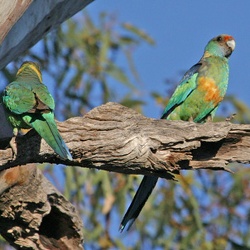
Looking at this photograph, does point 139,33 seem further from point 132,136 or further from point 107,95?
point 132,136

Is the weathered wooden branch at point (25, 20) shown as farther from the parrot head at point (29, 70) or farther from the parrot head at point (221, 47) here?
the parrot head at point (221, 47)

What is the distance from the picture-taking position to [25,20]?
4.18 m

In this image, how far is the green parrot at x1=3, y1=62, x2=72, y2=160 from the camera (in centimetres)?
329

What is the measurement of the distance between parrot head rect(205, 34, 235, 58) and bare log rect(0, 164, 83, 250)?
160 cm

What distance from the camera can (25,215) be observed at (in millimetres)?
4039

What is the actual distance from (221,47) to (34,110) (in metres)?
2.17

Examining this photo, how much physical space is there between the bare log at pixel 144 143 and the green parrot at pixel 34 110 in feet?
0.27

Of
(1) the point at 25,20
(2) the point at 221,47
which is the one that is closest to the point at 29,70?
(1) the point at 25,20

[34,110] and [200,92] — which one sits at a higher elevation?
[200,92]

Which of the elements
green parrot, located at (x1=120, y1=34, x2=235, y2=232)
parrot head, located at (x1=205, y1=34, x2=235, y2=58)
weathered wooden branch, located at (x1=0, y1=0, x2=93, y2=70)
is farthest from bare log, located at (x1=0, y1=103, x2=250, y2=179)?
parrot head, located at (x1=205, y1=34, x2=235, y2=58)

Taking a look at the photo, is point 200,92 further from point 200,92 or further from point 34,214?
point 34,214

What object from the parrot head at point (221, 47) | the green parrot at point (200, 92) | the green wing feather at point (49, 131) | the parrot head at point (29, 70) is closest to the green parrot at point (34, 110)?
the green wing feather at point (49, 131)

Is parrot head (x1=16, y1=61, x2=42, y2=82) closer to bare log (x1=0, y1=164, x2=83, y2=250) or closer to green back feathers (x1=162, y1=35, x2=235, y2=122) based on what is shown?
bare log (x1=0, y1=164, x2=83, y2=250)

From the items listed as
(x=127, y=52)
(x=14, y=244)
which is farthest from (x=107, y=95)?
(x=14, y=244)
